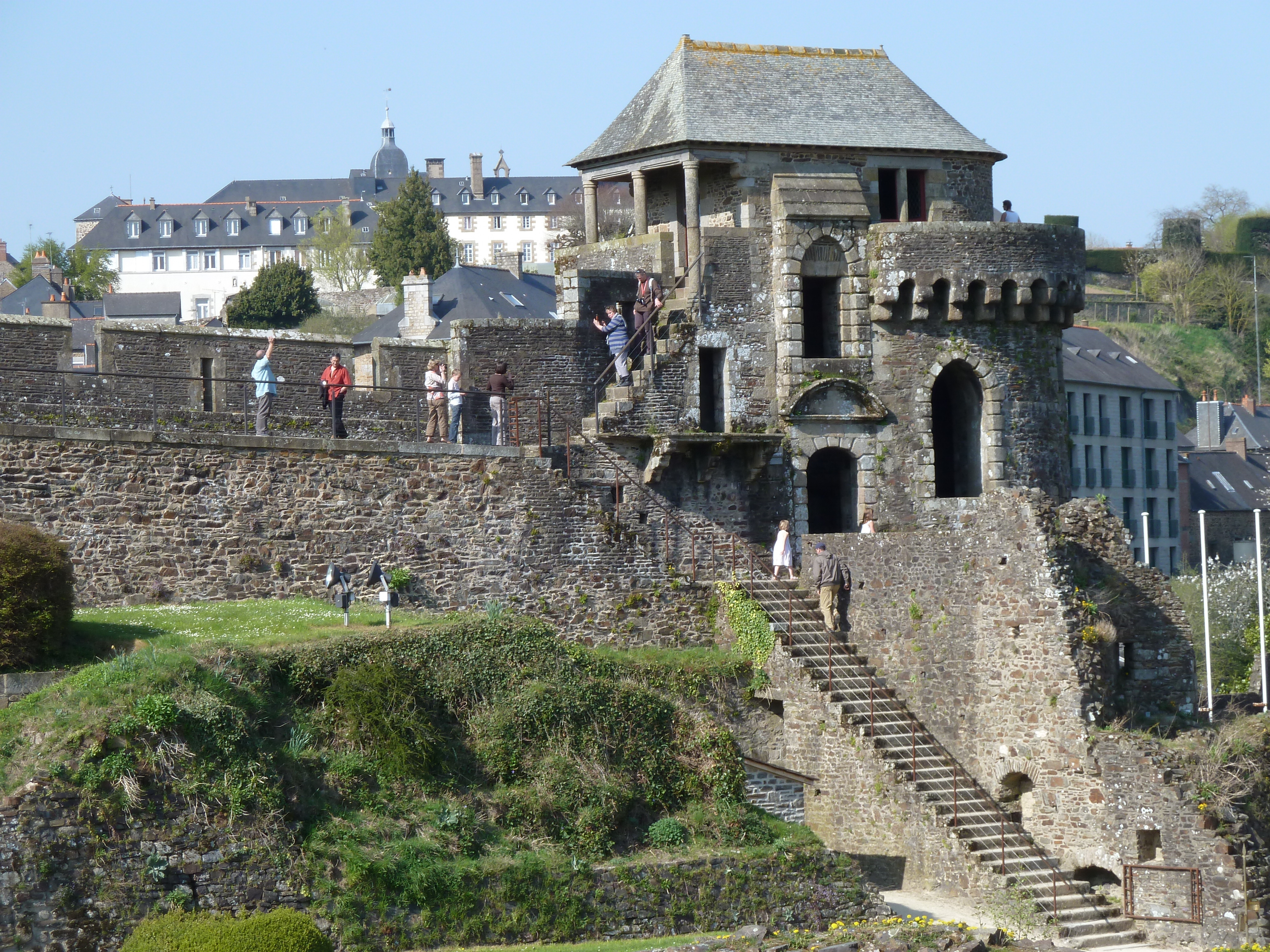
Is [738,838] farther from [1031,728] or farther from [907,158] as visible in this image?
[907,158]

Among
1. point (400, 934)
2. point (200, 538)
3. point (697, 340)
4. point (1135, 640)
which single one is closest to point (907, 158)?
point (697, 340)

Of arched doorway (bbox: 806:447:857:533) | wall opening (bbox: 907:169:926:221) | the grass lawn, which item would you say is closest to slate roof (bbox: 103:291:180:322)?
arched doorway (bbox: 806:447:857:533)

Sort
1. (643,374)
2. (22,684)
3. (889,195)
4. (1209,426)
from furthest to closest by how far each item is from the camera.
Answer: (1209,426), (889,195), (643,374), (22,684)

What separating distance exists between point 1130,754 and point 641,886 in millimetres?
7062

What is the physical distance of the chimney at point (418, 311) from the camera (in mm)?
58219

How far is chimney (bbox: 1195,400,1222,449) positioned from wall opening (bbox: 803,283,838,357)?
50855 mm

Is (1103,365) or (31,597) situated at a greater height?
(1103,365)

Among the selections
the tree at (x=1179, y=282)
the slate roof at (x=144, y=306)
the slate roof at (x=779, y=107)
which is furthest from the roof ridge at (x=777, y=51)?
the tree at (x=1179, y=282)

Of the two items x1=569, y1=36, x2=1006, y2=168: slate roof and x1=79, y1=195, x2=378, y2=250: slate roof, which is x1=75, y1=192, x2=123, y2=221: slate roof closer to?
x1=79, y1=195, x2=378, y2=250: slate roof

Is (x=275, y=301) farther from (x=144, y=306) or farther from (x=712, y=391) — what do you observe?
(x=712, y=391)

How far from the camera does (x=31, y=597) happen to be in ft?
74.4

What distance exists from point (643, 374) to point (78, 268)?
220 ft

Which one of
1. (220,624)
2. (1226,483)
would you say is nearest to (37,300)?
(1226,483)

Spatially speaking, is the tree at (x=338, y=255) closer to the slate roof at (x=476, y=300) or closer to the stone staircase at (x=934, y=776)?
the slate roof at (x=476, y=300)
